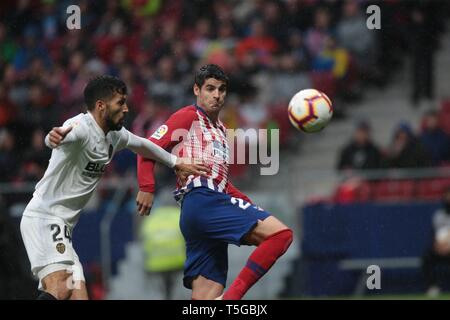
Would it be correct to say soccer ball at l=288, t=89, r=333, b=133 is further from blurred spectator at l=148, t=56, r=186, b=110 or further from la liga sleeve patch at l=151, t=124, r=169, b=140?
blurred spectator at l=148, t=56, r=186, b=110

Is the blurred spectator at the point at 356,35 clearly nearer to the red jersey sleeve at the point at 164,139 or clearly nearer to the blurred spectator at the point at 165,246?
the blurred spectator at the point at 165,246

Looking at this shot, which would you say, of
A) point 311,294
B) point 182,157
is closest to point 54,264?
point 182,157

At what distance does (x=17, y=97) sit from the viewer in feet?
57.5

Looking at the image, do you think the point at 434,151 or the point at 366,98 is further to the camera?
the point at 366,98

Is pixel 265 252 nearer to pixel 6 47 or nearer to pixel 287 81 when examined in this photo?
pixel 287 81

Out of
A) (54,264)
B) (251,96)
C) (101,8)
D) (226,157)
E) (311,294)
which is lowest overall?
(311,294)

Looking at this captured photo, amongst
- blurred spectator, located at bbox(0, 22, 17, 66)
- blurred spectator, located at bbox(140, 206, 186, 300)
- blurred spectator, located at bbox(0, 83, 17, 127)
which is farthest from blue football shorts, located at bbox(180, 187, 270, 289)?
blurred spectator, located at bbox(0, 22, 17, 66)

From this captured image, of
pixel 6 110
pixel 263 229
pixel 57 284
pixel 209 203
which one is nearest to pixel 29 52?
pixel 6 110

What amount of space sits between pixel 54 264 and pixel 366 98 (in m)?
10.8

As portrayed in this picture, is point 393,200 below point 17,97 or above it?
below

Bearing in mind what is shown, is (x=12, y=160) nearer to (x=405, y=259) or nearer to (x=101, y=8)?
(x=101, y=8)

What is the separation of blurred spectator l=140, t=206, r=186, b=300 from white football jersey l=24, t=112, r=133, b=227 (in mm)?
5250

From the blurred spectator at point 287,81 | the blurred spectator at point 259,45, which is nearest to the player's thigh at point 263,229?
the blurred spectator at point 287,81

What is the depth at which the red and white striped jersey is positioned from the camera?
8.05 m
